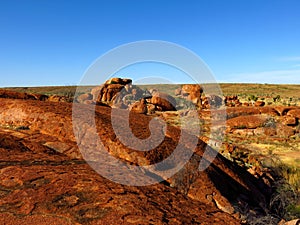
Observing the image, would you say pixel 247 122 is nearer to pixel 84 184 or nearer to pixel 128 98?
pixel 128 98

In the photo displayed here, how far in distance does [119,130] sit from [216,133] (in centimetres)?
1486

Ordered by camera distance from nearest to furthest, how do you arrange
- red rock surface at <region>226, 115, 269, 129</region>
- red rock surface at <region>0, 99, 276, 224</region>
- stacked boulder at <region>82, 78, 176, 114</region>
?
red rock surface at <region>0, 99, 276, 224</region>
red rock surface at <region>226, 115, 269, 129</region>
stacked boulder at <region>82, 78, 176, 114</region>

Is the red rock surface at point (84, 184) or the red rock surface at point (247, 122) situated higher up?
the red rock surface at point (84, 184)

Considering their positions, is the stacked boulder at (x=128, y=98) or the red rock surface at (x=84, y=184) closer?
the red rock surface at (x=84, y=184)

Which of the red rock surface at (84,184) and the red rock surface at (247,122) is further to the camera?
the red rock surface at (247,122)


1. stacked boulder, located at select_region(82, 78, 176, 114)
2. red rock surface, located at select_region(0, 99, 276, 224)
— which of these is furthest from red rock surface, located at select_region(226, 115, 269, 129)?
red rock surface, located at select_region(0, 99, 276, 224)

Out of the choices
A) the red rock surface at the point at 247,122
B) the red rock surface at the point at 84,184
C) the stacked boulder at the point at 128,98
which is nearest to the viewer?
the red rock surface at the point at 84,184

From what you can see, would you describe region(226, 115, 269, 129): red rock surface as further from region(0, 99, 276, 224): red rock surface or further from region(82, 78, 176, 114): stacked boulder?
region(0, 99, 276, 224): red rock surface

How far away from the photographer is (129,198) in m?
3.30

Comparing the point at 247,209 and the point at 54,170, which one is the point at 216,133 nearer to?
the point at 247,209

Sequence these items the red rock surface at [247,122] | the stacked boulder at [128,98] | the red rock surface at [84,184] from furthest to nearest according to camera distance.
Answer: the stacked boulder at [128,98] < the red rock surface at [247,122] < the red rock surface at [84,184]

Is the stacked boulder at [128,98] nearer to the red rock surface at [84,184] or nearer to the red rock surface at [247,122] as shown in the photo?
the red rock surface at [247,122]

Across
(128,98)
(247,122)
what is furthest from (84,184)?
(128,98)

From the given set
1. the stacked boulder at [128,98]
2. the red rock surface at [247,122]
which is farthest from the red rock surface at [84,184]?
the stacked boulder at [128,98]
